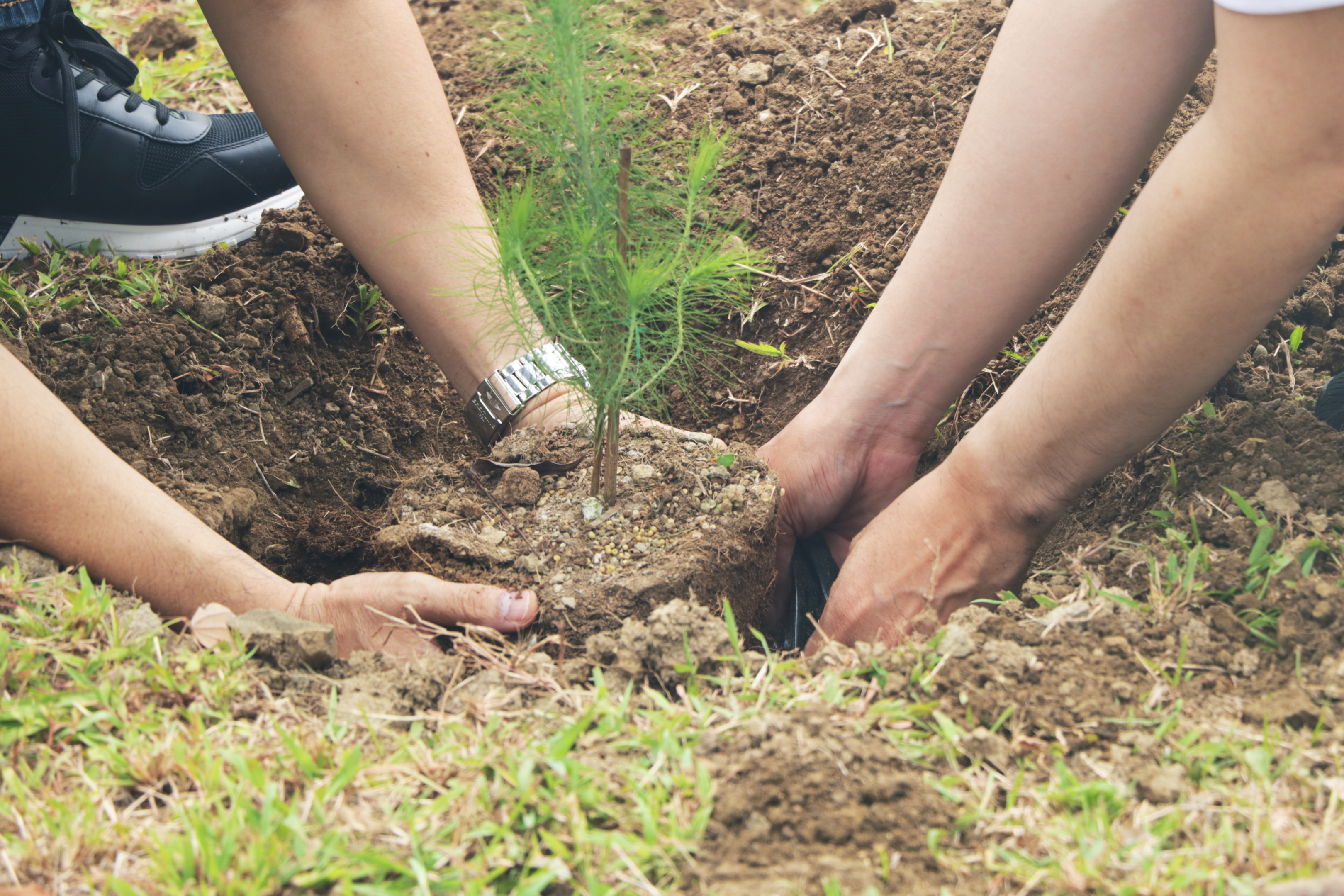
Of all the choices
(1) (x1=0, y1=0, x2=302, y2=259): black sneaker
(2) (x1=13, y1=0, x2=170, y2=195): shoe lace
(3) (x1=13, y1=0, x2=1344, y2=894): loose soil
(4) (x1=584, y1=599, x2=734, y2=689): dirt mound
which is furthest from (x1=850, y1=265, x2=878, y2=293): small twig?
(2) (x1=13, y1=0, x2=170, y2=195): shoe lace

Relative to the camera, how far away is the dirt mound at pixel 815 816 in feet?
3.33

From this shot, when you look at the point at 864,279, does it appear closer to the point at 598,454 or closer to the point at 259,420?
the point at 598,454

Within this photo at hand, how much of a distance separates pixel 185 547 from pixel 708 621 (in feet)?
3.16

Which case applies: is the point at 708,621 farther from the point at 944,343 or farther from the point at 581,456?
the point at 944,343

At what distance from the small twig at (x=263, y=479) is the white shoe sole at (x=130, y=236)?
33.1 inches

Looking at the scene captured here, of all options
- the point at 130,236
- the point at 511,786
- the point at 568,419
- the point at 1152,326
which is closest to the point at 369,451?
the point at 568,419

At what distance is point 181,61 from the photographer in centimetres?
347

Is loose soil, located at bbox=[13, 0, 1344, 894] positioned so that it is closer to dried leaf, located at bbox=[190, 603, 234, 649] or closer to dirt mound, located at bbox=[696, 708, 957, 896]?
dirt mound, located at bbox=[696, 708, 957, 896]

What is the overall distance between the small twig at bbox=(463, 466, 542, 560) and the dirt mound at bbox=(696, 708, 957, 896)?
0.65 m

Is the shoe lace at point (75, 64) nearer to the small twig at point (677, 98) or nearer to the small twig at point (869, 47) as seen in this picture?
the small twig at point (677, 98)

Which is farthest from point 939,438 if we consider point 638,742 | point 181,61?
point 181,61

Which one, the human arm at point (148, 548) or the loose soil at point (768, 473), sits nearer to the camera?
the loose soil at point (768, 473)

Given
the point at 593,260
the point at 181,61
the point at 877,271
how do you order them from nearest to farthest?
the point at 593,260, the point at 877,271, the point at 181,61

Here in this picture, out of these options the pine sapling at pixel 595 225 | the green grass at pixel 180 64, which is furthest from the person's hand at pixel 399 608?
the green grass at pixel 180 64
